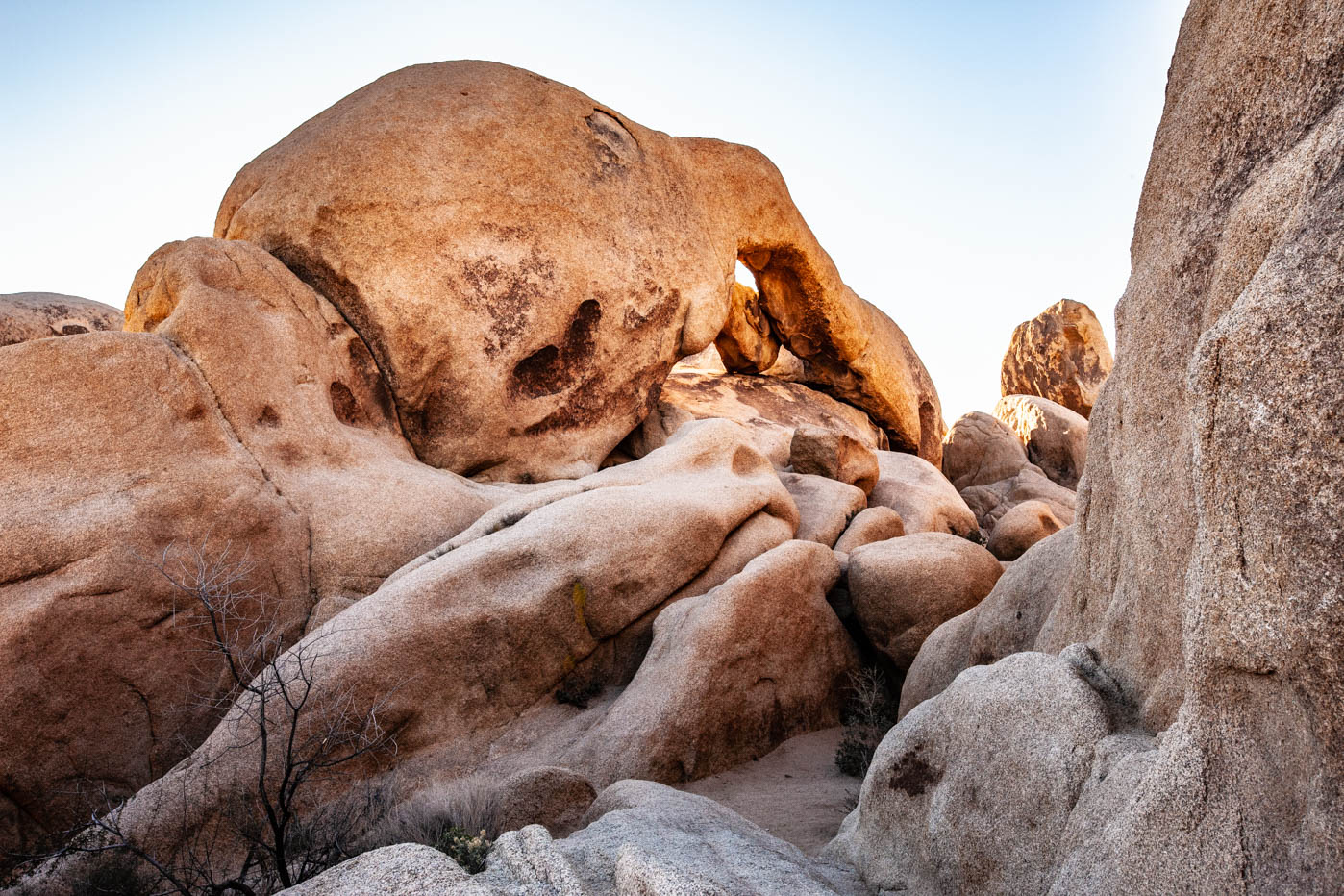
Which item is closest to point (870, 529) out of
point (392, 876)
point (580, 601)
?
point (580, 601)

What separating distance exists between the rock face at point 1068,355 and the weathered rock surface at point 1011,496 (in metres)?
5.21

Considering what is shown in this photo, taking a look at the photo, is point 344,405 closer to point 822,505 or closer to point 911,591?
point 822,505

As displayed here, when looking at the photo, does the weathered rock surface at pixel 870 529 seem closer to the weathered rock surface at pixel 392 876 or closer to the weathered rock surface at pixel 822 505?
the weathered rock surface at pixel 822 505

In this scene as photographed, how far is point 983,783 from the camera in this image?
3.63 meters

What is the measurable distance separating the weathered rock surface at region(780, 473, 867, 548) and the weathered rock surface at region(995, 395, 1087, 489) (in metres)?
7.89

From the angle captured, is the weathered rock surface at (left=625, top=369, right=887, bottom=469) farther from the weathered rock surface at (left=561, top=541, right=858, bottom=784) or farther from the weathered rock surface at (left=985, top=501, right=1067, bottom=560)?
the weathered rock surface at (left=561, top=541, right=858, bottom=784)

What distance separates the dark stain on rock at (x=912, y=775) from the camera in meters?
4.05

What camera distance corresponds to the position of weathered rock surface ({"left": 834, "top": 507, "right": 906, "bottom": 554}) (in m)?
9.96

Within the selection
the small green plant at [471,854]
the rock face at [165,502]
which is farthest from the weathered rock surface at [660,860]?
the rock face at [165,502]

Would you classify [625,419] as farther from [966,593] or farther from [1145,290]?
[1145,290]

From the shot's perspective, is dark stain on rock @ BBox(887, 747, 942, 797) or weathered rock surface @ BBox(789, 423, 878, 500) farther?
weathered rock surface @ BBox(789, 423, 878, 500)

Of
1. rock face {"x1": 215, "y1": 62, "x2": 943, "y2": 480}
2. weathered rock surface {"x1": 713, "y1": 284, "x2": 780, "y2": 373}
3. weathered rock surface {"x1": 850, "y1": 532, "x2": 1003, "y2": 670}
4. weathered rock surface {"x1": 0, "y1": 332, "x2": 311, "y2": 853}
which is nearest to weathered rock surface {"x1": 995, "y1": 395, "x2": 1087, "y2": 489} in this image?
weathered rock surface {"x1": 713, "y1": 284, "x2": 780, "y2": 373}

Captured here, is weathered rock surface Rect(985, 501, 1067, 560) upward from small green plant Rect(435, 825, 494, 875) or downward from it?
upward

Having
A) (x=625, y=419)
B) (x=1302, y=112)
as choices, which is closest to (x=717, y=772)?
(x=1302, y=112)
